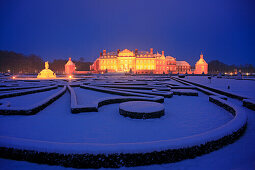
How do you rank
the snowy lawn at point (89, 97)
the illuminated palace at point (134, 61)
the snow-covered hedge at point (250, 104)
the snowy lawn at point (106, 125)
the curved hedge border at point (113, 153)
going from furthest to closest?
the illuminated palace at point (134, 61)
the snowy lawn at point (89, 97)
the snow-covered hedge at point (250, 104)
the snowy lawn at point (106, 125)
the curved hedge border at point (113, 153)

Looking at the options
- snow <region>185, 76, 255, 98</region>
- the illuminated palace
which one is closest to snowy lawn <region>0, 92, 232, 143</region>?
snow <region>185, 76, 255, 98</region>

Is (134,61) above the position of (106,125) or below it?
above

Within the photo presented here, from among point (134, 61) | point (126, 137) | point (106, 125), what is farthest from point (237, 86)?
point (134, 61)

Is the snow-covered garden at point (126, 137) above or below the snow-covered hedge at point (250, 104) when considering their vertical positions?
below

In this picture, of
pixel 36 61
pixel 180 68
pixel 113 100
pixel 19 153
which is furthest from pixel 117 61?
pixel 19 153

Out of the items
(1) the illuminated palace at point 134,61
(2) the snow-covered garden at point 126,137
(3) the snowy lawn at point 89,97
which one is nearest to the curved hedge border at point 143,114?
(2) the snow-covered garden at point 126,137

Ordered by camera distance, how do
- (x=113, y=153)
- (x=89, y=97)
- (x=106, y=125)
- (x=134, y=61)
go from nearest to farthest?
1. (x=113, y=153)
2. (x=106, y=125)
3. (x=89, y=97)
4. (x=134, y=61)

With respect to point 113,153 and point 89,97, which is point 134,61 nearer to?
point 89,97

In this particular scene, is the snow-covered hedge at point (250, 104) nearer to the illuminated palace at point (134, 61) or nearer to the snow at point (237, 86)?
the snow at point (237, 86)

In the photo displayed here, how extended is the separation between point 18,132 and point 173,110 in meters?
4.67

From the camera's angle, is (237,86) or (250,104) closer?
(250,104)

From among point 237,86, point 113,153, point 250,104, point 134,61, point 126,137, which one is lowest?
point 126,137

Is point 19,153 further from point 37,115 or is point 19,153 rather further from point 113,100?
point 113,100

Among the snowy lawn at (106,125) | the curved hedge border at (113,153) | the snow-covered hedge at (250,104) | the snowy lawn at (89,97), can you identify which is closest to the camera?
the curved hedge border at (113,153)
